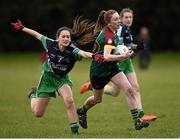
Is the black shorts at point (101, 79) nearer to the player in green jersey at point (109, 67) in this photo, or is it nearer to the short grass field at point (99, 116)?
the player in green jersey at point (109, 67)

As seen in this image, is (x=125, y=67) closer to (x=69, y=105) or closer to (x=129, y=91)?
(x=129, y=91)

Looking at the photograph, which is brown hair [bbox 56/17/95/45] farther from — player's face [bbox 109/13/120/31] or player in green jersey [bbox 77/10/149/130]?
player's face [bbox 109/13/120/31]

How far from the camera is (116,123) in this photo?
43.0 feet

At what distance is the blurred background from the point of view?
4688 centimetres

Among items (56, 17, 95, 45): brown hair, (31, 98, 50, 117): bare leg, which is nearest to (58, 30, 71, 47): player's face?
(56, 17, 95, 45): brown hair

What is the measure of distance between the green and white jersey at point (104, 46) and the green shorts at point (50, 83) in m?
0.57

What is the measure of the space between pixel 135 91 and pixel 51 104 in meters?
4.58

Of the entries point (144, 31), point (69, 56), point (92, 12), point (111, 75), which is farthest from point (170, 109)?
point (92, 12)

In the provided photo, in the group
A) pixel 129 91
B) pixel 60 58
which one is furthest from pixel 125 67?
pixel 60 58

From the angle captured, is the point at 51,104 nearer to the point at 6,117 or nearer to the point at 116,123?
the point at 6,117

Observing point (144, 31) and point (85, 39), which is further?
point (144, 31)

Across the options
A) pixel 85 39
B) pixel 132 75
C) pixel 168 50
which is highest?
pixel 85 39

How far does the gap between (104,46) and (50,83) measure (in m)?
1.15

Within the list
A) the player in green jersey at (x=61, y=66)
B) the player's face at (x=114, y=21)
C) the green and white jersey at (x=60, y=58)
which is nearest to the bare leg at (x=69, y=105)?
the player in green jersey at (x=61, y=66)
